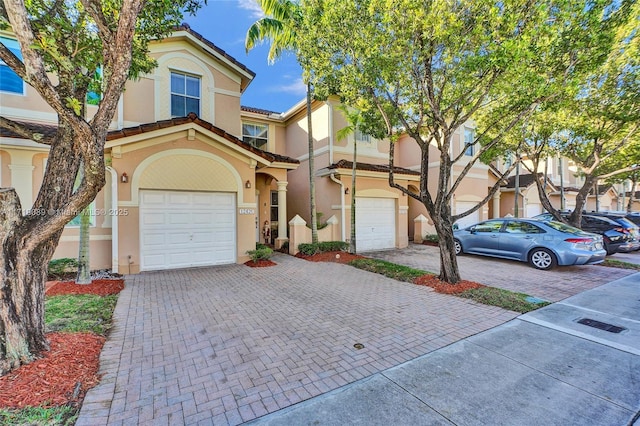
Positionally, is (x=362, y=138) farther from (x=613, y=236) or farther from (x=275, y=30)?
(x=613, y=236)

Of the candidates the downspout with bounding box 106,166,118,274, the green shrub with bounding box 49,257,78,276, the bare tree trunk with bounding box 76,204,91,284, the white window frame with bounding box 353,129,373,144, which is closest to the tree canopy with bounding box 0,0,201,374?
the bare tree trunk with bounding box 76,204,91,284

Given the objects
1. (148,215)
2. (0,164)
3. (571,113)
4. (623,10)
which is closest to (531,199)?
(571,113)

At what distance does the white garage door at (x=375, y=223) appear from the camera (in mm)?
12914

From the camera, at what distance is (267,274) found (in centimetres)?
843

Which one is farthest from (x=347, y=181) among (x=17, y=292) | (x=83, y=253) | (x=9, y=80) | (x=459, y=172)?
(x=9, y=80)

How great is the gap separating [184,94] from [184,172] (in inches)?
137

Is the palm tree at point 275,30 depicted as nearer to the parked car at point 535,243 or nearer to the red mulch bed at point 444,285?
the red mulch bed at point 444,285

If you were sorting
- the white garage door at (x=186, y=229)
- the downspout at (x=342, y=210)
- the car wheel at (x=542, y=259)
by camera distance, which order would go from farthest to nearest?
the downspout at (x=342, y=210) → the car wheel at (x=542, y=259) → the white garage door at (x=186, y=229)

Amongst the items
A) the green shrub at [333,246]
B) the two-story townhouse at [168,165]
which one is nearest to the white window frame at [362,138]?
the two-story townhouse at [168,165]

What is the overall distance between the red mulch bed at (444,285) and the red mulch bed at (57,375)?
664 centimetres

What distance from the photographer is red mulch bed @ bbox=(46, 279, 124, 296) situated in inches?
251

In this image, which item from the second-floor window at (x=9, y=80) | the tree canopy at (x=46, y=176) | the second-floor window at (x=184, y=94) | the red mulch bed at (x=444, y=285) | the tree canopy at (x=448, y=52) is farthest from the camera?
the second-floor window at (x=184, y=94)

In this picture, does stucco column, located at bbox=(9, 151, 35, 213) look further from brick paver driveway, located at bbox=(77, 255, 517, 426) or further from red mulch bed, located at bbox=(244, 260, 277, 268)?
red mulch bed, located at bbox=(244, 260, 277, 268)

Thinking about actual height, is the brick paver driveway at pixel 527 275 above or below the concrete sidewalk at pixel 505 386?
above
